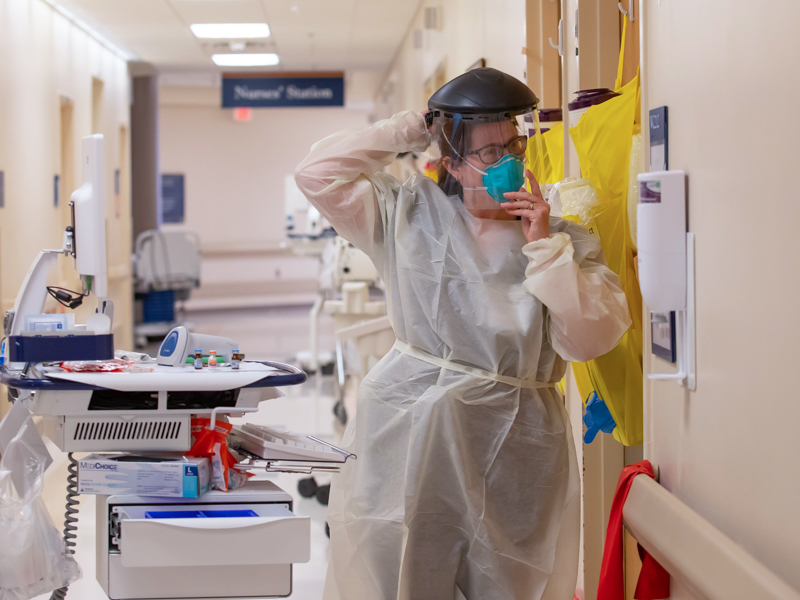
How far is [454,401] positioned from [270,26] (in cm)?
592

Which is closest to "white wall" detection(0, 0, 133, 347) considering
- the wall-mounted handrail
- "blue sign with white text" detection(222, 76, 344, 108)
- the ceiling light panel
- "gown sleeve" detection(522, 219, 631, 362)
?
the ceiling light panel

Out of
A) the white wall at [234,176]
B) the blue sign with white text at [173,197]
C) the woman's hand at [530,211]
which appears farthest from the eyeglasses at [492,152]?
the blue sign with white text at [173,197]

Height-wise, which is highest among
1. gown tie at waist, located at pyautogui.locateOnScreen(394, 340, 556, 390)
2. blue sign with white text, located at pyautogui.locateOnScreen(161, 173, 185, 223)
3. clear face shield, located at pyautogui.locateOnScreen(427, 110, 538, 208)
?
blue sign with white text, located at pyautogui.locateOnScreen(161, 173, 185, 223)

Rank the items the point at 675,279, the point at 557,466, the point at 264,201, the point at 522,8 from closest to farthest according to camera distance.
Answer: the point at 675,279 → the point at 557,466 → the point at 522,8 → the point at 264,201

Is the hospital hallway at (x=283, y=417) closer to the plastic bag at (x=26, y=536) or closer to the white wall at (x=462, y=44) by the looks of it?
the plastic bag at (x=26, y=536)

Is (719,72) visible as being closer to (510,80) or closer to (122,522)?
(510,80)

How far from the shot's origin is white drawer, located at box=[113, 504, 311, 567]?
62.1 inches

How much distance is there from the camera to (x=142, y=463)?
1645mm

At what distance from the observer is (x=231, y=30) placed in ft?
23.2

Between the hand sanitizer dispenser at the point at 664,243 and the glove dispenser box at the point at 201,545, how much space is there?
2.63 ft

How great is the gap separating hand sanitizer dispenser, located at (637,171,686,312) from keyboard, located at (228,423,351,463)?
2.31ft

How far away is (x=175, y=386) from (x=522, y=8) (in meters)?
2.10

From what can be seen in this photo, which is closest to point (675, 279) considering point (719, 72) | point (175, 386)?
point (719, 72)

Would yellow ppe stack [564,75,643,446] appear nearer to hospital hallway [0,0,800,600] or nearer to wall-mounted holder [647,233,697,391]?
hospital hallway [0,0,800,600]
